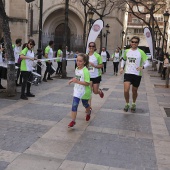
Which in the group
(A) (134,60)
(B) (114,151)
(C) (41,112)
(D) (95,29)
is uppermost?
(D) (95,29)

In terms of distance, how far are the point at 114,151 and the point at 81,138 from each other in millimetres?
797

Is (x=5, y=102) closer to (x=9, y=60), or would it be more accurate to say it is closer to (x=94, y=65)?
(x=9, y=60)

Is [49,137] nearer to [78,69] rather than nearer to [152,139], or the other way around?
[78,69]

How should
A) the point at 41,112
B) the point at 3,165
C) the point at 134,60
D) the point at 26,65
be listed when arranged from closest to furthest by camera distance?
the point at 3,165 → the point at 41,112 → the point at 134,60 → the point at 26,65

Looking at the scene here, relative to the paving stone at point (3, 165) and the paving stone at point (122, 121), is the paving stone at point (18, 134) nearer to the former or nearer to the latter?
the paving stone at point (3, 165)

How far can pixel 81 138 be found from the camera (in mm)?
5387

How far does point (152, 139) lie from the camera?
5.54 m

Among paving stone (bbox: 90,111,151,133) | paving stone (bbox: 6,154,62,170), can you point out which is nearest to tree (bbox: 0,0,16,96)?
paving stone (bbox: 90,111,151,133)

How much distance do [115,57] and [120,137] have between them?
13805 millimetres

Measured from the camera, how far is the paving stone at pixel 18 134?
483 centimetres

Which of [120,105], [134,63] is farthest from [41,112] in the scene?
[134,63]

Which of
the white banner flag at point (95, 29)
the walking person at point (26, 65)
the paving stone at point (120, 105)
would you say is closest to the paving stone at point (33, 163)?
the paving stone at point (120, 105)

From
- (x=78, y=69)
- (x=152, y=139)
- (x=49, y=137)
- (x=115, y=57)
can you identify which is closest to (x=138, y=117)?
(x=152, y=139)

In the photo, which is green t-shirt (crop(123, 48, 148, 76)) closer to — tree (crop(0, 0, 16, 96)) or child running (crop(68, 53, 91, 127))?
child running (crop(68, 53, 91, 127))
